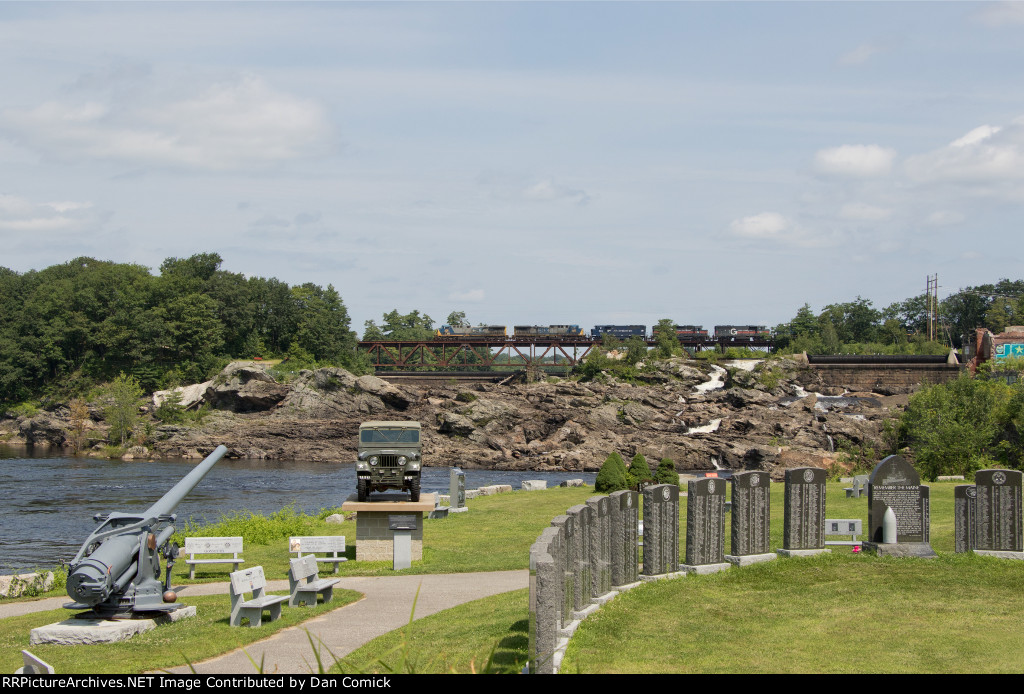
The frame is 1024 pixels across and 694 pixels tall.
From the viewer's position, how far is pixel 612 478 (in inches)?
1190

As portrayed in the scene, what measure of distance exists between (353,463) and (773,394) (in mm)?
38097

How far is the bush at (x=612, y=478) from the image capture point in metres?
30.2

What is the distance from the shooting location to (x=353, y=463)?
70000 millimetres

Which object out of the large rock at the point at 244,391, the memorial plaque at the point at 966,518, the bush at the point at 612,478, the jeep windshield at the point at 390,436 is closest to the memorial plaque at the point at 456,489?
the bush at the point at 612,478

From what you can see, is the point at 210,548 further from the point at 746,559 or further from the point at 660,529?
the point at 746,559

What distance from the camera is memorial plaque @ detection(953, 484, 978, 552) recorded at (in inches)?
685

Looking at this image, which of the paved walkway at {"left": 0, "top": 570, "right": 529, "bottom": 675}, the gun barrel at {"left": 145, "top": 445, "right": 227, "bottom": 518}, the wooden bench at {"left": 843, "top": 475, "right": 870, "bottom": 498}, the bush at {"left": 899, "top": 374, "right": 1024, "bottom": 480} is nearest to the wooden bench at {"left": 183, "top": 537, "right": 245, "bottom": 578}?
the paved walkway at {"left": 0, "top": 570, "right": 529, "bottom": 675}

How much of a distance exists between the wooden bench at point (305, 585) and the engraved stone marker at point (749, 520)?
297 inches

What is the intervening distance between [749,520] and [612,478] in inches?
532

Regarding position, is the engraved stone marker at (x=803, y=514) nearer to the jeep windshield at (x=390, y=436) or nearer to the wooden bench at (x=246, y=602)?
the wooden bench at (x=246, y=602)

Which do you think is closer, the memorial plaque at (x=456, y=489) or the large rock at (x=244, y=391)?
the memorial plaque at (x=456, y=489)

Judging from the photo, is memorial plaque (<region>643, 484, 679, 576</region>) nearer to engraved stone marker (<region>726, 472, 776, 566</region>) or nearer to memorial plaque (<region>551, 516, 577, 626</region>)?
engraved stone marker (<region>726, 472, 776, 566</region>)

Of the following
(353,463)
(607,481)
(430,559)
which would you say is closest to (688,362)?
(353,463)

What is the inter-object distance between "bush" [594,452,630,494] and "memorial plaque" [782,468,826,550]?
12.5 metres
